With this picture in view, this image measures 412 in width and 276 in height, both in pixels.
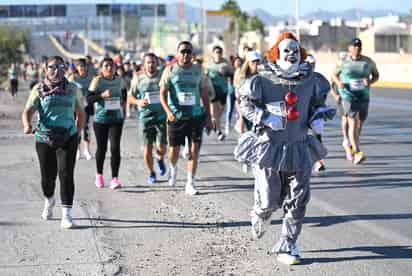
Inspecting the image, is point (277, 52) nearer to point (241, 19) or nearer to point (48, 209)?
point (48, 209)

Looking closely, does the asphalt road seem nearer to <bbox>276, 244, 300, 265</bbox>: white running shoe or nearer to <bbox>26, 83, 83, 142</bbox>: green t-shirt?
<bbox>276, 244, 300, 265</bbox>: white running shoe

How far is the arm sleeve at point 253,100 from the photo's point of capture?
291 inches

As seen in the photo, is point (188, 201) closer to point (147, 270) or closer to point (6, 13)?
point (147, 270)

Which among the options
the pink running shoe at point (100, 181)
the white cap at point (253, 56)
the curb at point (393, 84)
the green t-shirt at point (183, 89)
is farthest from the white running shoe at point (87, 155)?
the curb at point (393, 84)

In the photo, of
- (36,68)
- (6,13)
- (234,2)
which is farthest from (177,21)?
(36,68)

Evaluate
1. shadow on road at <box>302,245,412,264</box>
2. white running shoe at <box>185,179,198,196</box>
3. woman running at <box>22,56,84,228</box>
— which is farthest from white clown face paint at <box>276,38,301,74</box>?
white running shoe at <box>185,179,198,196</box>

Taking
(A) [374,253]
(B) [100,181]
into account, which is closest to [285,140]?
(A) [374,253]

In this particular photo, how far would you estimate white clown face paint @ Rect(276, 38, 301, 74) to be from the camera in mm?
7406

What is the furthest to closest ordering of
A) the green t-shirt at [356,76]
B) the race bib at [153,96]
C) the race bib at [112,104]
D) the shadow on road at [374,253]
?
the green t-shirt at [356,76], the race bib at [153,96], the race bib at [112,104], the shadow on road at [374,253]

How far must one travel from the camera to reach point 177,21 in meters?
120

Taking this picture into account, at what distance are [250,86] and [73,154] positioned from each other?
104 inches

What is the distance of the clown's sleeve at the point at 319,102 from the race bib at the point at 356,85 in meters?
6.56

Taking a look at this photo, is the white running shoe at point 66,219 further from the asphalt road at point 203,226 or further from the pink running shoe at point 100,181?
the pink running shoe at point 100,181

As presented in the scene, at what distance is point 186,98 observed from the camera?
11211mm
